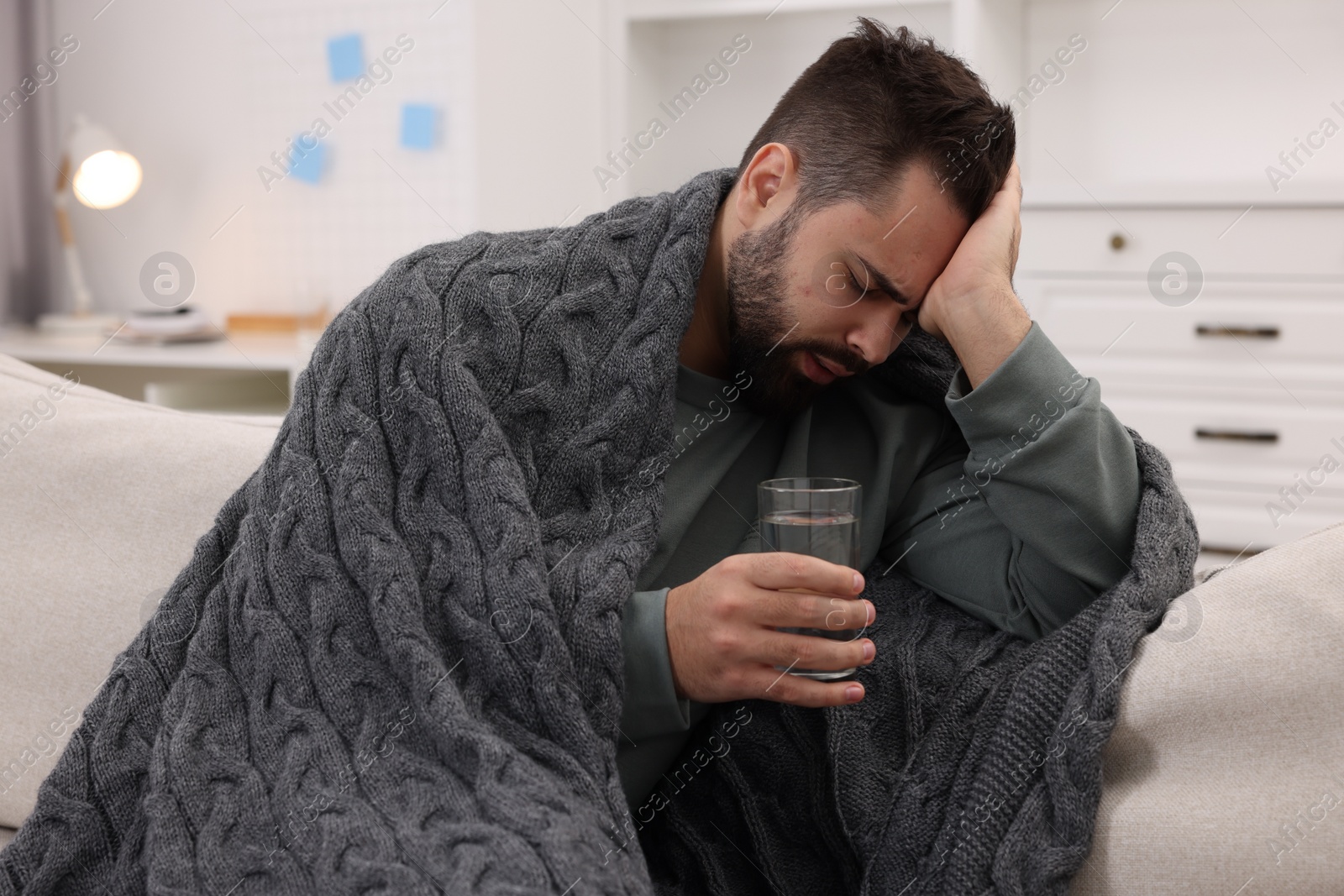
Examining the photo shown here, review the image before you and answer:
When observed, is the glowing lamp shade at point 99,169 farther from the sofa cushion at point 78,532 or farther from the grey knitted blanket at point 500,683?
the grey knitted blanket at point 500,683

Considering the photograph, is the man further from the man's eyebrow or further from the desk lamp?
the desk lamp

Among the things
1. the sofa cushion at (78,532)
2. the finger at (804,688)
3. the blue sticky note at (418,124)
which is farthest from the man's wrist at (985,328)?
the blue sticky note at (418,124)

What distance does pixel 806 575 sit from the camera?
2.97 ft

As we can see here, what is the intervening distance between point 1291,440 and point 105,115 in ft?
11.4

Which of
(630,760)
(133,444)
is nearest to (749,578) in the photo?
(630,760)

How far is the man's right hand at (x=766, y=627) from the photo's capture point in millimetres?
914

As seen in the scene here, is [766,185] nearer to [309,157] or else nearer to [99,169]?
[309,157]

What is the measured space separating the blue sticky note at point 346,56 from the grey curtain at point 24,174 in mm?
1226

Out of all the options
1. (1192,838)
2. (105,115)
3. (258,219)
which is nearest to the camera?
(1192,838)

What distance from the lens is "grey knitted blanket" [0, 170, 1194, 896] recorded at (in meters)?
0.89

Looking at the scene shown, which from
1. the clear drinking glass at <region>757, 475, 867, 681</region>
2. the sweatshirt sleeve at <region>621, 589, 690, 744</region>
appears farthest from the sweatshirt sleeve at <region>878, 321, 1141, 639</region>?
the sweatshirt sleeve at <region>621, 589, 690, 744</region>

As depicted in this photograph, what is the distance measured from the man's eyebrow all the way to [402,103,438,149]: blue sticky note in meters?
2.01

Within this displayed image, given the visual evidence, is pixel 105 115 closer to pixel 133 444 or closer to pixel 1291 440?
pixel 133 444

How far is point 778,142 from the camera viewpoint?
4.26ft
